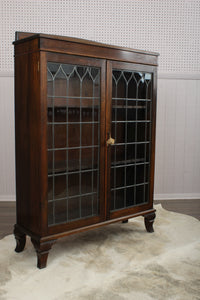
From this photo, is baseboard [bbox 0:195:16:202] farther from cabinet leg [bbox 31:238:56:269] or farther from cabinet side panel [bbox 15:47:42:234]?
cabinet leg [bbox 31:238:56:269]

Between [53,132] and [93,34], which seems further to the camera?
[93,34]

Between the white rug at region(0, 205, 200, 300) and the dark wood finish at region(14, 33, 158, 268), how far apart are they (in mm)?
179

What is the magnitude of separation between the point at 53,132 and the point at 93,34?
2090 millimetres

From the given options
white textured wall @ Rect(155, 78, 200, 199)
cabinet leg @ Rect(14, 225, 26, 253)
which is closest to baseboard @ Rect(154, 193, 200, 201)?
white textured wall @ Rect(155, 78, 200, 199)

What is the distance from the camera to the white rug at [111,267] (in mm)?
2256

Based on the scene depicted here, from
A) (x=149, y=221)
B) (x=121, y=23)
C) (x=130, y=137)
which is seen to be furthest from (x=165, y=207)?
(x=121, y=23)

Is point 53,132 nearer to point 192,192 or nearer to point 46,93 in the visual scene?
point 46,93

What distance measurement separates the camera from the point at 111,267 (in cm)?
260

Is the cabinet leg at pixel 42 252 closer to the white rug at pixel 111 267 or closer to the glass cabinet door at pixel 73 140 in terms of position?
the white rug at pixel 111 267

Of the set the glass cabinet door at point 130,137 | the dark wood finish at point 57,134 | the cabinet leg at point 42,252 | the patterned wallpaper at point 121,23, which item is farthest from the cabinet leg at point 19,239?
the patterned wallpaper at point 121,23

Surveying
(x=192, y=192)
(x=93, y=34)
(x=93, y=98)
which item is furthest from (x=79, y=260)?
(x=93, y=34)

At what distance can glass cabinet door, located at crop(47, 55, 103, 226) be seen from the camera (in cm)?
258

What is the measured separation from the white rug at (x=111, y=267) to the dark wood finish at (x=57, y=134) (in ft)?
0.59

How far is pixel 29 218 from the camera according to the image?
2.70 m
